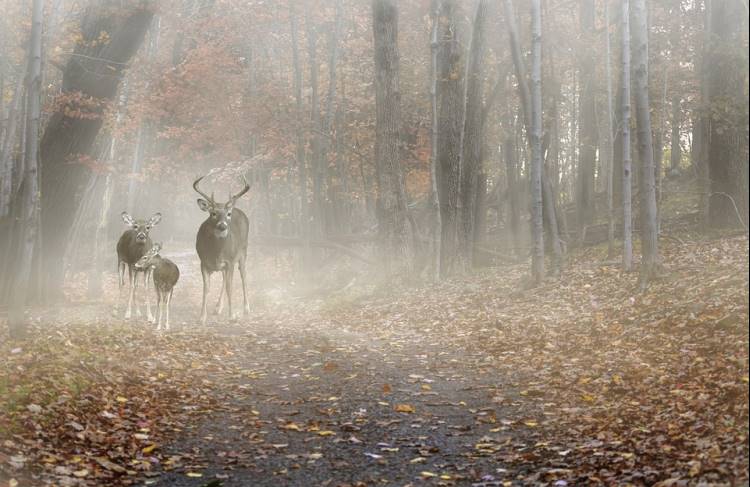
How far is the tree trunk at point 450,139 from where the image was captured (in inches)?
858

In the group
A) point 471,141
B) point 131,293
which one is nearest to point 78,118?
point 131,293

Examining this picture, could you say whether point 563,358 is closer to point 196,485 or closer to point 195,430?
point 195,430

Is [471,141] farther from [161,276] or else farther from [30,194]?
[30,194]

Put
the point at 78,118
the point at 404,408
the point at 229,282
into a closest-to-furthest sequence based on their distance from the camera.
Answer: the point at 404,408 < the point at 229,282 < the point at 78,118

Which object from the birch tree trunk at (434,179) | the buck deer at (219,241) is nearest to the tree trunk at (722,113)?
the birch tree trunk at (434,179)

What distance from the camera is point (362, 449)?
295 inches

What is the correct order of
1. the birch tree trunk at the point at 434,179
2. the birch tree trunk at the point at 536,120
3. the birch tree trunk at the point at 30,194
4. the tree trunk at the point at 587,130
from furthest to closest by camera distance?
the tree trunk at the point at 587,130, the birch tree trunk at the point at 434,179, the birch tree trunk at the point at 536,120, the birch tree trunk at the point at 30,194

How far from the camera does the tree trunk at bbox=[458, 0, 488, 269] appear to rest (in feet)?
72.5

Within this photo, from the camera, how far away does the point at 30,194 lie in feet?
37.8

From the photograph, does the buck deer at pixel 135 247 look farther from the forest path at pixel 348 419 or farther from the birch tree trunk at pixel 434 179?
the birch tree trunk at pixel 434 179

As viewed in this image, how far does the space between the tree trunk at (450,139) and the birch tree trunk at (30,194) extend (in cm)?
1225

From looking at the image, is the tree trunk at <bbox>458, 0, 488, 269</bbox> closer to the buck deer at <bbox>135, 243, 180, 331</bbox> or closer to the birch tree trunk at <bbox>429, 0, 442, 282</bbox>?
the birch tree trunk at <bbox>429, 0, 442, 282</bbox>

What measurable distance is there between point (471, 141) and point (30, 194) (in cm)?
1432

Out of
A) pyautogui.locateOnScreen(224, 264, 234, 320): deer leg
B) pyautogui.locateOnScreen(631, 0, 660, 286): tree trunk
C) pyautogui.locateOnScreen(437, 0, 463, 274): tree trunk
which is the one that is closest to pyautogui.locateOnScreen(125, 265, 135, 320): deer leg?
pyautogui.locateOnScreen(224, 264, 234, 320): deer leg
